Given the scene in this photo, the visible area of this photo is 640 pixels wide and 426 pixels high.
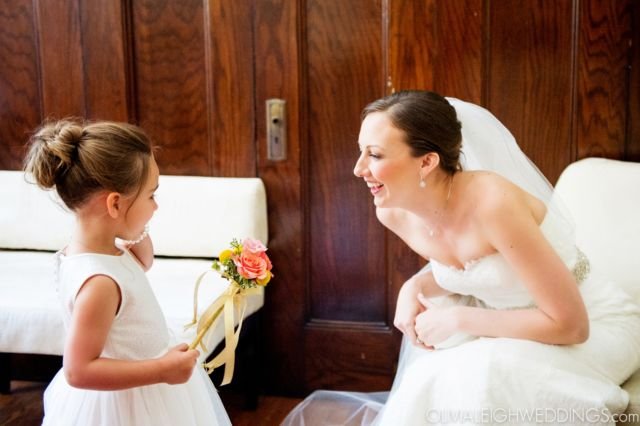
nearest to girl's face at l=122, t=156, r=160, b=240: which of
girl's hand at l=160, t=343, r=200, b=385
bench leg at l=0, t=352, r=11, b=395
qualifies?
girl's hand at l=160, t=343, r=200, b=385

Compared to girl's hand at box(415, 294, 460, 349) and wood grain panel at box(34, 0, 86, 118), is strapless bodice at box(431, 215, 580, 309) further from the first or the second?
wood grain panel at box(34, 0, 86, 118)

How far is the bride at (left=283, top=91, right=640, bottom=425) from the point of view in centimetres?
181

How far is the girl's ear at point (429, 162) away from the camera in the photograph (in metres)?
2.04

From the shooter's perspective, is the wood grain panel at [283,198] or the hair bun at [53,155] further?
the wood grain panel at [283,198]

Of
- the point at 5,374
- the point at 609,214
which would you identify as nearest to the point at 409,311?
the point at 609,214

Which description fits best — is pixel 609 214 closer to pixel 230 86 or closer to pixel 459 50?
pixel 459 50

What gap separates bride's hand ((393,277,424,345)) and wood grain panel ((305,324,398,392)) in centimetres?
79

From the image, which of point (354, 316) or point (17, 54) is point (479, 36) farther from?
point (17, 54)

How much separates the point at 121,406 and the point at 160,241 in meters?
1.28

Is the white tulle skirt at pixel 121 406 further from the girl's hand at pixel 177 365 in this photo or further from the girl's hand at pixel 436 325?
the girl's hand at pixel 436 325

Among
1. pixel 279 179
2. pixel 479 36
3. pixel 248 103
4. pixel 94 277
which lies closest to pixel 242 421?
pixel 279 179

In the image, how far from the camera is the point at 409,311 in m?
2.21

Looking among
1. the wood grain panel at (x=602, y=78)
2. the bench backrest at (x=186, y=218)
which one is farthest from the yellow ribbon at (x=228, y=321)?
the wood grain panel at (x=602, y=78)

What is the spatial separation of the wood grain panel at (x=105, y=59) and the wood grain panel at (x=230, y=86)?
34cm
